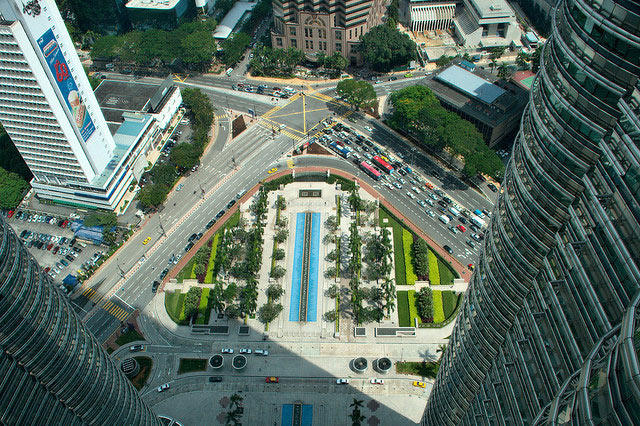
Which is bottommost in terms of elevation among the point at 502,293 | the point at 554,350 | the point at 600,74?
the point at 502,293

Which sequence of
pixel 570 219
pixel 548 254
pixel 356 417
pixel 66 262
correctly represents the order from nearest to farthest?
1. pixel 570 219
2. pixel 548 254
3. pixel 356 417
4. pixel 66 262

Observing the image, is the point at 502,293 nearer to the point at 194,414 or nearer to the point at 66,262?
the point at 194,414

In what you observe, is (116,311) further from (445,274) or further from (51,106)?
(445,274)

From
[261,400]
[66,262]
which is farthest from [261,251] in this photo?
[66,262]

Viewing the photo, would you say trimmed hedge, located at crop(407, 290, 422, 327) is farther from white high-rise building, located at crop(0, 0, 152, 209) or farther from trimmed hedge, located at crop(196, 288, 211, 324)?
white high-rise building, located at crop(0, 0, 152, 209)

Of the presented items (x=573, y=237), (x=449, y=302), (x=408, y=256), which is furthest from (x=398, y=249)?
(x=573, y=237)

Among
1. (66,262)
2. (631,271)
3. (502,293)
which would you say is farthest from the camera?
(66,262)
